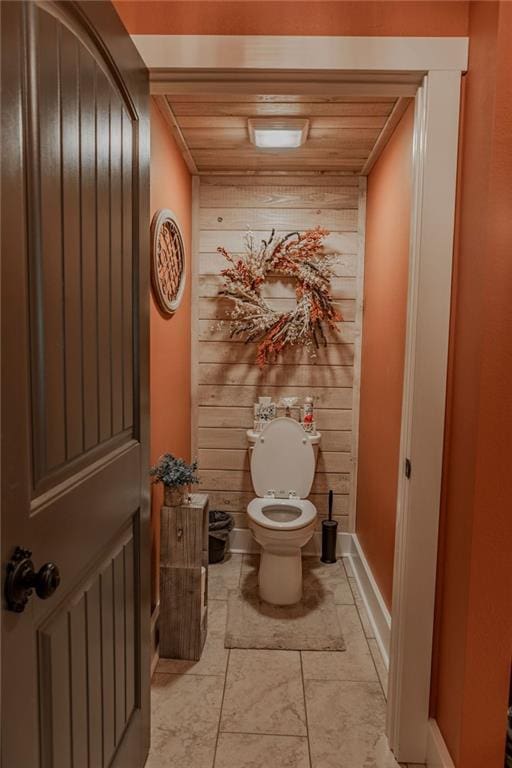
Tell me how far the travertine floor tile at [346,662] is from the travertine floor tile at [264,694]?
0.06 metres

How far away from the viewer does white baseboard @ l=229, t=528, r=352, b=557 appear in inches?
121

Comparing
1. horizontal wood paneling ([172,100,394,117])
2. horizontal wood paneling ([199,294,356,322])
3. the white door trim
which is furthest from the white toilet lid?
horizontal wood paneling ([172,100,394,117])

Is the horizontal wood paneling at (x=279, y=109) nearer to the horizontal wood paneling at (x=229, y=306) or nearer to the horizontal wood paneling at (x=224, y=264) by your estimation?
the horizontal wood paneling at (x=224, y=264)

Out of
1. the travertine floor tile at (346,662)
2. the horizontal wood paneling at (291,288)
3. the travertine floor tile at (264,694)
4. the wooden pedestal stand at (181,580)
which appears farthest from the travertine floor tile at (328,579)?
the horizontal wood paneling at (291,288)

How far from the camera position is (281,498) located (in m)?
2.76

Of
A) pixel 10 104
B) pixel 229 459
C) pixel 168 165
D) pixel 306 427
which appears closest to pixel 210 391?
pixel 229 459

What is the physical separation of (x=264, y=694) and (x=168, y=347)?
5.06 feet

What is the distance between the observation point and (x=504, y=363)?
1.29 meters

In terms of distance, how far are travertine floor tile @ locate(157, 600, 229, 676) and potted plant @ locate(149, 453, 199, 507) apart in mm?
672

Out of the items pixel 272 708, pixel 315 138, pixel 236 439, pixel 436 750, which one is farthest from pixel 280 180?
pixel 436 750

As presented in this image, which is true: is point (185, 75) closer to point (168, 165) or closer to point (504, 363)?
point (168, 165)

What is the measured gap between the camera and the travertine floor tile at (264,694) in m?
1.72

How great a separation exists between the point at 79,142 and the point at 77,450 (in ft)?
2.06

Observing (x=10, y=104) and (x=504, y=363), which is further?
(x=504, y=363)
